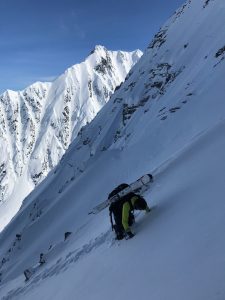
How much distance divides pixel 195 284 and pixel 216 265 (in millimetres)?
417

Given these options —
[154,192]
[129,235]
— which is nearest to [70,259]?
[154,192]

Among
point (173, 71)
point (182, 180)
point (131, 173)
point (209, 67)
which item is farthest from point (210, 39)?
point (182, 180)

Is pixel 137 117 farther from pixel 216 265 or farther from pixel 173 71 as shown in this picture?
pixel 216 265

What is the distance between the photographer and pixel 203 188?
11.2 metres

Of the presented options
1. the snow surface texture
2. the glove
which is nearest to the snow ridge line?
the snow surface texture

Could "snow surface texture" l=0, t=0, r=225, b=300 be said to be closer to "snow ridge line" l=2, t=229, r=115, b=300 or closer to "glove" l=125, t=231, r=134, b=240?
"snow ridge line" l=2, t=229, r=115, b=300

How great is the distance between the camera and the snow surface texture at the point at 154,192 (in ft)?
27.1

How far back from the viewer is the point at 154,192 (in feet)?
49.4

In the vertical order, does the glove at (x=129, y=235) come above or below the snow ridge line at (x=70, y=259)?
below

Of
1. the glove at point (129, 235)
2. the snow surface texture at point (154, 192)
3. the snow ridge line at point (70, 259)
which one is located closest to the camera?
the snow surface texture at point (154, 192)

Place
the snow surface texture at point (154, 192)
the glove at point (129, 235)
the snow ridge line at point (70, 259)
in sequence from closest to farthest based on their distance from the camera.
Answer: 1. the snow surface texture at point (154, 192)
2. the glove at point (129, 235)
3. the snow ridge line at point (70, 259)

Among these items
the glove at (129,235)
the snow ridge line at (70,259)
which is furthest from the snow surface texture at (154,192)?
the glove at (129,235)

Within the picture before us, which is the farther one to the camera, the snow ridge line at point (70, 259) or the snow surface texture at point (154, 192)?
the snow ridge line at point (70, 259)

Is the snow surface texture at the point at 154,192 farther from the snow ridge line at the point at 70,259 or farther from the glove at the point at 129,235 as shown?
the glove at the point at 129,235
